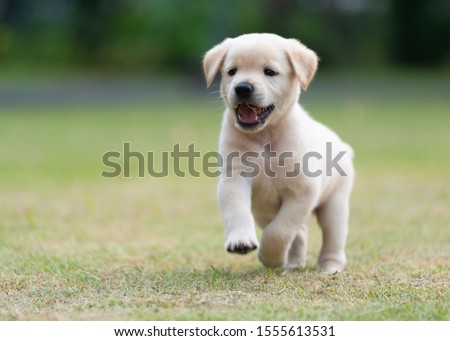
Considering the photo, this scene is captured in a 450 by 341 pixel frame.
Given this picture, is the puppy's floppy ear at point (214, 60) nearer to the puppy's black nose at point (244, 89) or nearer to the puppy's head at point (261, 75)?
the puppy's head at point (261, 75)

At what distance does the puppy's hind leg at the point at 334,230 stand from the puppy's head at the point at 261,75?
0.73 metres

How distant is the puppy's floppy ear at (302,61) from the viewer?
4746 millimetres

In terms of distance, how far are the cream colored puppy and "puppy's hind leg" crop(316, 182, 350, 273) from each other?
11cm

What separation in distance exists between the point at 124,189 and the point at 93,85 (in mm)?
14821

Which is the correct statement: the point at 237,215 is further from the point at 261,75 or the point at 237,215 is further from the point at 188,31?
the point at 188,31

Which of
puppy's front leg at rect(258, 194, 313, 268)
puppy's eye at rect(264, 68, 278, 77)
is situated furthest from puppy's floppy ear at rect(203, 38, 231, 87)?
puppy's front leg at rect(258, 194, 313, 268)

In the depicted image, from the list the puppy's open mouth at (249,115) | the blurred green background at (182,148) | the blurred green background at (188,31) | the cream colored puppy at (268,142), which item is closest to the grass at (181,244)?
the blurred green background at (182,148)

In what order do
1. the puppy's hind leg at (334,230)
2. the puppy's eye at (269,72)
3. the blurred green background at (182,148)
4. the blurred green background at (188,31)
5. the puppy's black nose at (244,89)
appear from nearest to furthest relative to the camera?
the blurred green background at (182,148)
the puppy's black nose at (244,89)
the puppy's eye at (269,72)
the puppy's hind leg at (334,230)
the blurred green background at (188,31)

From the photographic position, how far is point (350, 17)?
28.5 m

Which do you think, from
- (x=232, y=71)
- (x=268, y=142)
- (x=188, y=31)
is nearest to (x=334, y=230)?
(x=268, y=142)

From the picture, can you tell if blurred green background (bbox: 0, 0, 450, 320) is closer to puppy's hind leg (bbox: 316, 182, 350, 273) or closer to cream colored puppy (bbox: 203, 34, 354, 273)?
puppy's hind leg (bbox: 316, 182, 350, 273)

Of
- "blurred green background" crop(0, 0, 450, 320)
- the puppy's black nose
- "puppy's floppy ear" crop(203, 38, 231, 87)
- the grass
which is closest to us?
the grass

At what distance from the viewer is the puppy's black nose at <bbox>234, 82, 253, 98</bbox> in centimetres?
454

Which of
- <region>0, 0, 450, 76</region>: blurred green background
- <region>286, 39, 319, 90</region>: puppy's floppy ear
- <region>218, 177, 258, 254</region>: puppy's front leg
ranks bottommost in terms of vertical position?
<region>0, 0, 450, 76</region>: blurred green background
